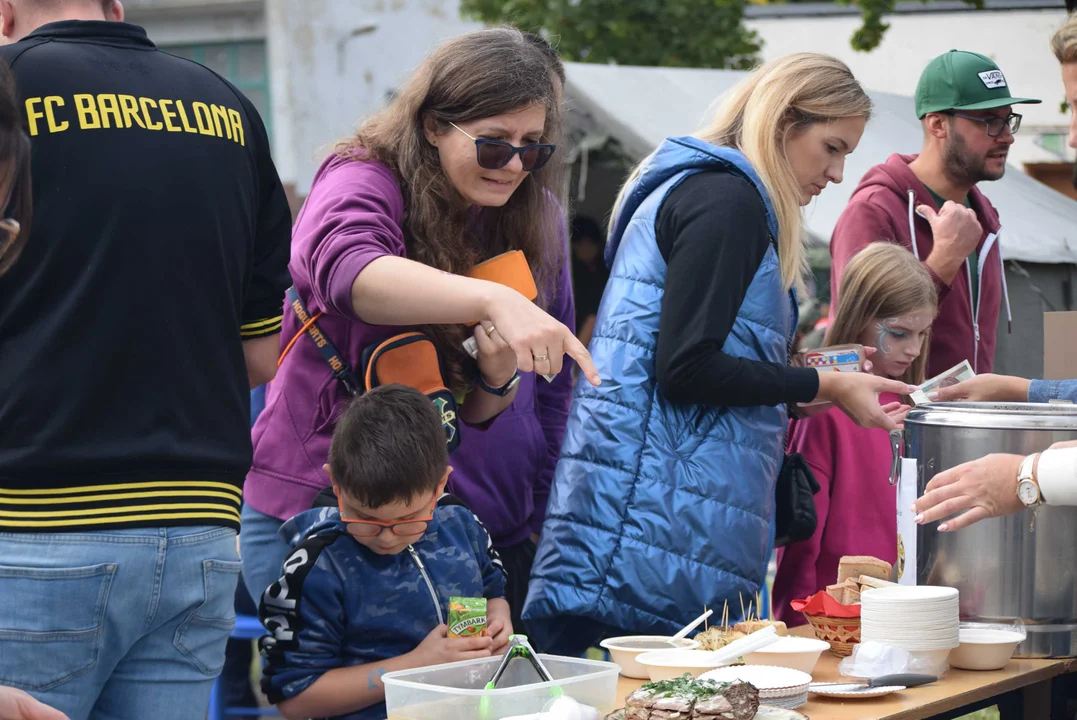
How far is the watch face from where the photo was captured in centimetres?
211

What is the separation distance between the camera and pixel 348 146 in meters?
2.43

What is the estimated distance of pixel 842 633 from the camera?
2320 millimetres

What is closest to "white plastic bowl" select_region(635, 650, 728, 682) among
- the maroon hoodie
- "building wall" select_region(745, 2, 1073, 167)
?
the maroon hoodie

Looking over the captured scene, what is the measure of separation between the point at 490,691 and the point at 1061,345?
1.87m

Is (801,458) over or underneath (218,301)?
underneath

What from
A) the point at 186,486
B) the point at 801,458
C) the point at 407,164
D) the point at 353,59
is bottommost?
the point at 801,458

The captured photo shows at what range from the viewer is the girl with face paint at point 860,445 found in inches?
118

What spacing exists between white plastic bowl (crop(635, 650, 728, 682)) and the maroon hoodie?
1672 mm

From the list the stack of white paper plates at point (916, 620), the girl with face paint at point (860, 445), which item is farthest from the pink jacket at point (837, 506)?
the stack of white paper plates at point (916, 620)

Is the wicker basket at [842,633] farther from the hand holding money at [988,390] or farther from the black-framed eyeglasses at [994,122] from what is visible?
the black-framed eyeglasses at [994,122]

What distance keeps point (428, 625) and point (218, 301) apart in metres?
0.71

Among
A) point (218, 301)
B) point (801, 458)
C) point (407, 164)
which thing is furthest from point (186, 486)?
point (801, 458)

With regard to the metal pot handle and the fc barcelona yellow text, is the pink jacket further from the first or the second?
the fc barcelona yellow text

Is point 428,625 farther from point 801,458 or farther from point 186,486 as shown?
point 801,458
